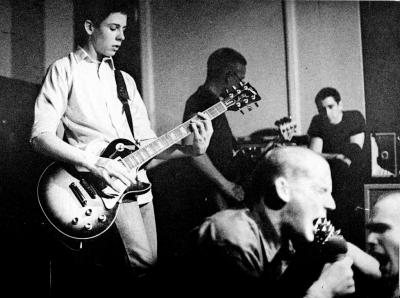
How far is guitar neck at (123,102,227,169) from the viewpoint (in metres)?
1.70

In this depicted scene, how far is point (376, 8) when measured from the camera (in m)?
2.01

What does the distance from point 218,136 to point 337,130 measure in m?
0.50

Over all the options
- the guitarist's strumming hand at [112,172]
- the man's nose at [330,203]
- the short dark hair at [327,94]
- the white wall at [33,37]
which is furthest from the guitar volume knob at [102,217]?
the short dark hair at [327,94]

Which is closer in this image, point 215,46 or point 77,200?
point 77,200

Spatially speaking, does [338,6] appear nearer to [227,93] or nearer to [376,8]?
[376,8]

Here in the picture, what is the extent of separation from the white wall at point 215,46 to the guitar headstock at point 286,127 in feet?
0.08

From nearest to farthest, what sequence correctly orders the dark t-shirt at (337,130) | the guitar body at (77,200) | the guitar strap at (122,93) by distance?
the guitar body at (77,200)
the guitar strap at (122,93)
the dark t-shirt at (337,130)

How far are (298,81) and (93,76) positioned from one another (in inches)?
31.9

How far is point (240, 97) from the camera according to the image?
185 cm

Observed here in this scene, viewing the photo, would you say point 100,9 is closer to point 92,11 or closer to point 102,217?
point 92,11

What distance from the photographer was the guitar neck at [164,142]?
1.70 m

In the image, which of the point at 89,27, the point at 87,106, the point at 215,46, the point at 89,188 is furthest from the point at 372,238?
the point at 89,27

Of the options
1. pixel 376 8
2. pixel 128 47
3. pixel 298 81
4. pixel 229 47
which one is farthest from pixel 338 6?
pixel 128 47

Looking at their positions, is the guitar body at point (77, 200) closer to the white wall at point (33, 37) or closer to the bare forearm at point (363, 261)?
the white wall at point (33, 37)
